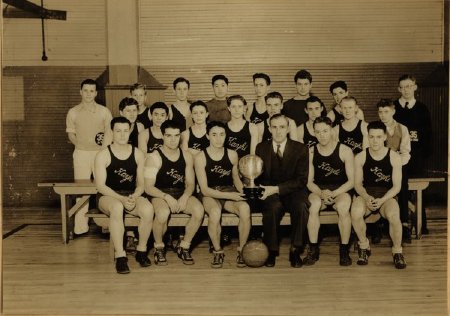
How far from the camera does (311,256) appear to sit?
5.16 meters

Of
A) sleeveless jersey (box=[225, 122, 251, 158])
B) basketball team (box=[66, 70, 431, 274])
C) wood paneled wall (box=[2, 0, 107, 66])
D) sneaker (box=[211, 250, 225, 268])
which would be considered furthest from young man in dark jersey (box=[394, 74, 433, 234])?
wood paneled wall (box=[2, 0, 107, 66])

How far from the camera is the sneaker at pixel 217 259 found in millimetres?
5121

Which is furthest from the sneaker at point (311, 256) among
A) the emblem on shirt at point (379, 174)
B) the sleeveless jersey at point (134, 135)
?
the sleeveless jersey at point (134, 135)

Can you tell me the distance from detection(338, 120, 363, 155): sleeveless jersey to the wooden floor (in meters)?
0.98

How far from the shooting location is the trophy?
5062mm

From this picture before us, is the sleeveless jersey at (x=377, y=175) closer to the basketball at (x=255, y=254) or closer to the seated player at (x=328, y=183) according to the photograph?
the seated player at (x=328, y=183)

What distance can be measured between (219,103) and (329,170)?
4.87 ft

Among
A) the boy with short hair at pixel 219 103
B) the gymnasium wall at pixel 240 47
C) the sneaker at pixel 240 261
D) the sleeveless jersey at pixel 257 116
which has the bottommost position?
the sneaker at pixel 240 261

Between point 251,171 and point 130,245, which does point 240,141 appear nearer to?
point 251,171

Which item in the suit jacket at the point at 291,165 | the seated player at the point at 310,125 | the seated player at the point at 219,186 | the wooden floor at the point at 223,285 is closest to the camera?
the wooden floor at the point at 223,285

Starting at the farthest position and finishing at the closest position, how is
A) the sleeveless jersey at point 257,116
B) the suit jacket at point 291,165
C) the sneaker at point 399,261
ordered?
the sleeveless jersey at point 257,116
the suit jacket at point 291,165
the sneaker at point 399,261

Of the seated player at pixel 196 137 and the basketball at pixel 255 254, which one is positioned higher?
the seated player at pixel 196 137

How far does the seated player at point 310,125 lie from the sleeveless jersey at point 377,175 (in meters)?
0.71

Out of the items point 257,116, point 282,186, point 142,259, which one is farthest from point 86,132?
point 282,186
